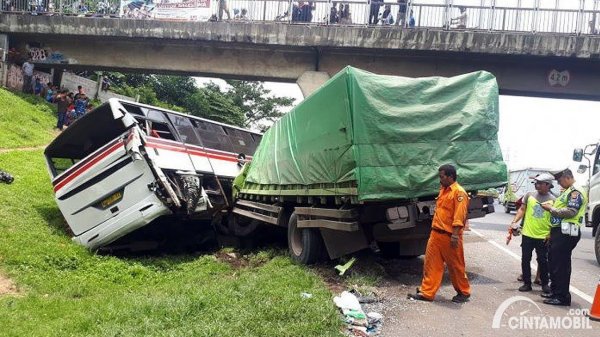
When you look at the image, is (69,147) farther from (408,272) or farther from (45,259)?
(408,272)

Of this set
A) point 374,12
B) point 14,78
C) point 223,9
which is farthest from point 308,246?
point 14,78

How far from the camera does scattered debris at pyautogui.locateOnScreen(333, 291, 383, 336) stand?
434cm

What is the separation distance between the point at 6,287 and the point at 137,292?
161 centimetres

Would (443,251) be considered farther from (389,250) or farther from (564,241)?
(389,250)

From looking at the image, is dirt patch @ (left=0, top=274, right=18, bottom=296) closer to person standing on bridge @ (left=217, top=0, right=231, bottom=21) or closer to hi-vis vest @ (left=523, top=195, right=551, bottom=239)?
hi-vis vest @ (left=523, top=195, right=551, bottom=239)

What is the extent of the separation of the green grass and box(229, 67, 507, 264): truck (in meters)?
9.74

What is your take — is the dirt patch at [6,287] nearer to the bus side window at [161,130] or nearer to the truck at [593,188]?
the bus side window at [161,130]

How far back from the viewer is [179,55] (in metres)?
17.6

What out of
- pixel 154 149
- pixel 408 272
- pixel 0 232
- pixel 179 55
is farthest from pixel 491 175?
pixel 179 55

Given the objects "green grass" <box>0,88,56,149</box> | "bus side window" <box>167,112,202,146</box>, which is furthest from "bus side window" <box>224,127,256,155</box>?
"green grass" <box>0,88,56,149</box>

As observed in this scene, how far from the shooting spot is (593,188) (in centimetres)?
959

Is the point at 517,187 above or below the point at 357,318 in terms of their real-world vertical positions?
below

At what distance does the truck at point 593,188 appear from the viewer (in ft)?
29.6

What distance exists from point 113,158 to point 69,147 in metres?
1.91
